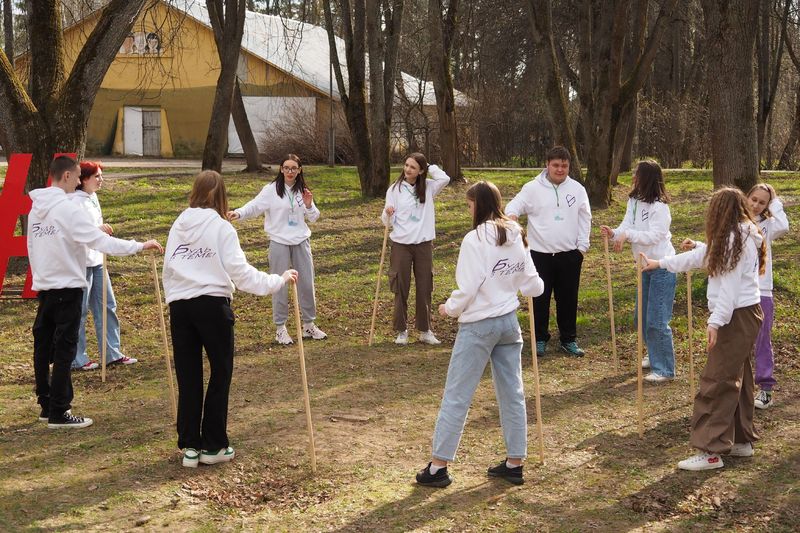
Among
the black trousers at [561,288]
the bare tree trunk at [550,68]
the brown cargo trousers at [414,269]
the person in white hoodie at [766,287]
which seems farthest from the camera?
the bare tree trunk at [550,68]

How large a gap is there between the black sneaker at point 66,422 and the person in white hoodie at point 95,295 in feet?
3.68

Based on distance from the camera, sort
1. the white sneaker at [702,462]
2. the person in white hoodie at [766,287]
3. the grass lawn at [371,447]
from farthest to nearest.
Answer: the person in white hoodie at [766,287], the white sneaker at [702,462], the grass lawn at [371,447]

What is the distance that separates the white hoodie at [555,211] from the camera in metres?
8.75

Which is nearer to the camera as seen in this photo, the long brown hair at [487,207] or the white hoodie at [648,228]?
the long brown hair at [487,207]

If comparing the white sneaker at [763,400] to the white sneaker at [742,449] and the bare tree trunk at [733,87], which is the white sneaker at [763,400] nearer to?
the white sneaker at [742,449]

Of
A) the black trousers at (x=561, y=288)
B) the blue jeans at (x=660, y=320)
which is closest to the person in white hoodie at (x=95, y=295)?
the black trousers at (x=561, y=288)

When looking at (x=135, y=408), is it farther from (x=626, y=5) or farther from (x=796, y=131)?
(x=796, y=131)

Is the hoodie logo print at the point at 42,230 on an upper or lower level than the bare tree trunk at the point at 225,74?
lower

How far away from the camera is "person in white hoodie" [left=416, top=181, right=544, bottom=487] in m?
5.45

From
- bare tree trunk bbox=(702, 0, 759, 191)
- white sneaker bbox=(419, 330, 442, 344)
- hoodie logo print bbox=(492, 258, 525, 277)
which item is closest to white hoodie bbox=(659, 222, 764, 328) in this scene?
hoodie logo print bbox=(492, 258, 525, 277)

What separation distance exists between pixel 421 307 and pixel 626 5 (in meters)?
10.4

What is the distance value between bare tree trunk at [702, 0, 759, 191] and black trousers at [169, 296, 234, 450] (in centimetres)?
717

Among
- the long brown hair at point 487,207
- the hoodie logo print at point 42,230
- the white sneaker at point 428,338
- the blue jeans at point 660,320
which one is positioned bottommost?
the white sneaker at point 428,338

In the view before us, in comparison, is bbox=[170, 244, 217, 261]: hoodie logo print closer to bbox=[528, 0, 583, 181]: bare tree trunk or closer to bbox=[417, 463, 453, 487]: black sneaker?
bbox=[417, 463, 453, 487]: black sneaker
